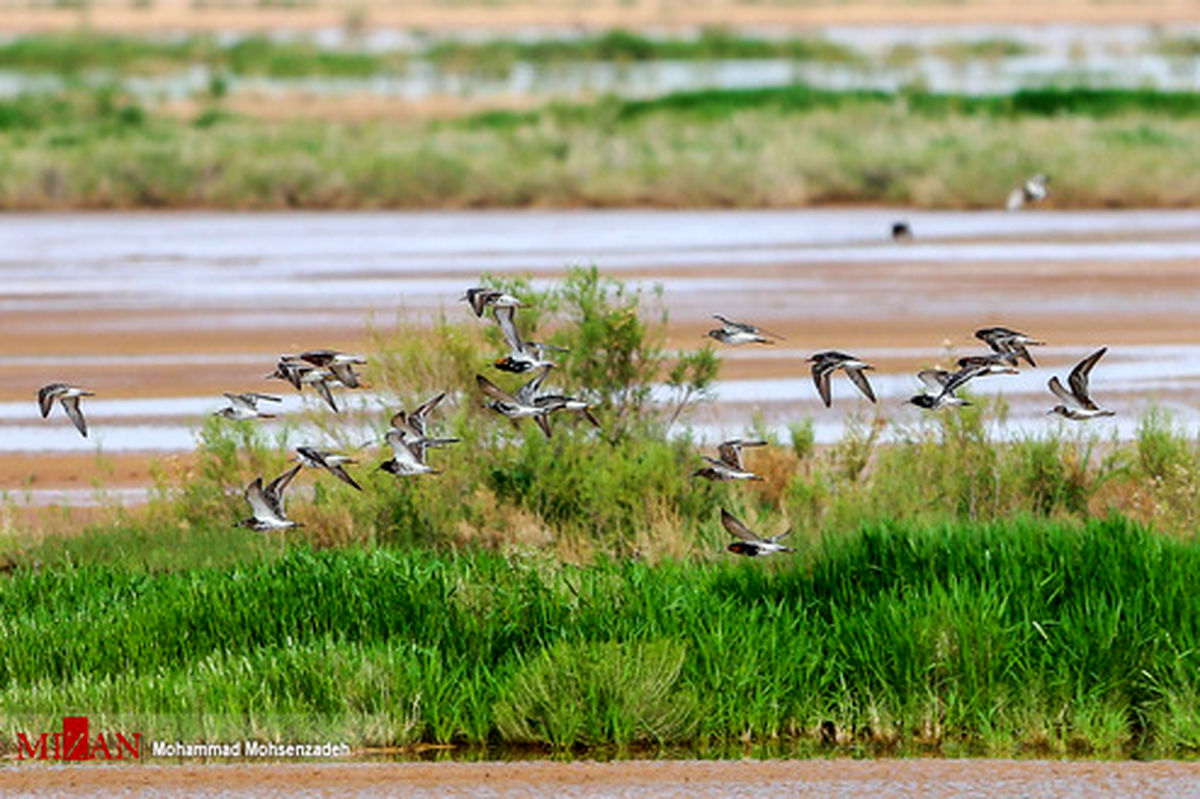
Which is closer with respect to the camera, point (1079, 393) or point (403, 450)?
point (1079, 393)

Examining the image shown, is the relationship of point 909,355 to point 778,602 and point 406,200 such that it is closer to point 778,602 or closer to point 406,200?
point 778,602

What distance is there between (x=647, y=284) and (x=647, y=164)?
1462cm

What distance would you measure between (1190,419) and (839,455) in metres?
4.70

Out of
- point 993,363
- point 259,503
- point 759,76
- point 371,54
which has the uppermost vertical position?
point 371,54

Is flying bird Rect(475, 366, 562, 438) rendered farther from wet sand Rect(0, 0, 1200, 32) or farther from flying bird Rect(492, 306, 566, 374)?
wet sand Rect(0, 0, 1200, 32)

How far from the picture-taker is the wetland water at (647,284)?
19.8m

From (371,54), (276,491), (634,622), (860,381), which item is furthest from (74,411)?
(371,54)

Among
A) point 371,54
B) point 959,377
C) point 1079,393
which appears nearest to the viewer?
point 1079,393

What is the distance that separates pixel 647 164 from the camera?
4259 centimetres

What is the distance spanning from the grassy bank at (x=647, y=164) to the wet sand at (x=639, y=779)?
3139cm

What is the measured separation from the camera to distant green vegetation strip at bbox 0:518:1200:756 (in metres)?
9.60

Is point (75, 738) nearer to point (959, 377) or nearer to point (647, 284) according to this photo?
point (959, 377)

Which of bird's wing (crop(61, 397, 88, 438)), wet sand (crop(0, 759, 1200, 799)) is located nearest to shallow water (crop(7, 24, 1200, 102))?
bird's wing (crop(61, 397, 88, 438))

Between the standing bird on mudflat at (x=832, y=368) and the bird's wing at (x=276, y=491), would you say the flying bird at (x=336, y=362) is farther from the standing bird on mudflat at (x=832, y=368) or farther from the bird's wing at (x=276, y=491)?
the standing bird on mudflat at (x=832, y=368)
